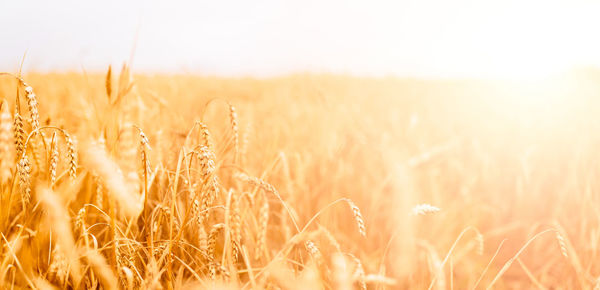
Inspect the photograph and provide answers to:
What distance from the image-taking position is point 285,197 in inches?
71.8

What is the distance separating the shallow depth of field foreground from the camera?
933 mm

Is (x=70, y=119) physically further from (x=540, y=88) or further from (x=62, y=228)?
(x=540, y=88)

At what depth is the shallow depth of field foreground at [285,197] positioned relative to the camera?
933mm

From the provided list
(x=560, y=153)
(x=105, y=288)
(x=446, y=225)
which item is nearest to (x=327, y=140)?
(x=446, y=225)

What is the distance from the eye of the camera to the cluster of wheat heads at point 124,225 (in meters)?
0.85

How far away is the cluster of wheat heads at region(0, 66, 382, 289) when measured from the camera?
0.85m

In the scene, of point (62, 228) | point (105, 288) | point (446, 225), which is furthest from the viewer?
point (446, 225)

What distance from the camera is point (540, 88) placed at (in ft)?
18.7

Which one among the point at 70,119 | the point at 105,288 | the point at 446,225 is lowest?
the point at 446,225

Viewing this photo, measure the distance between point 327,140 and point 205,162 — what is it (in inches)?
69.7

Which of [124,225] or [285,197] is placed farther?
[285,197]

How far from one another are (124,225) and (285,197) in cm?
69

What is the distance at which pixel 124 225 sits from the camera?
126cm

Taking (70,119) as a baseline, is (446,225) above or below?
below
